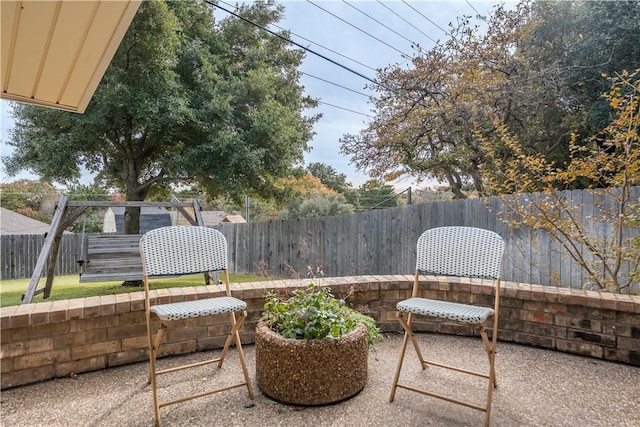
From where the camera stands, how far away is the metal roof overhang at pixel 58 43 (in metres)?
1.47

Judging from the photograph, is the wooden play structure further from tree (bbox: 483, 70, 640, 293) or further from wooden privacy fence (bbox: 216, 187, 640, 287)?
tree (bbox: 483, 70, 640, 293)

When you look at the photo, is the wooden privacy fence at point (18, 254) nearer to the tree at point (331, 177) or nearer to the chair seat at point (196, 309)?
the chair seat at point (196, 309)

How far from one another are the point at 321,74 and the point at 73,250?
8.60m

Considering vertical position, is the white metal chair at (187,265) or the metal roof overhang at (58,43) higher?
the metal roof overhang at (58,43)

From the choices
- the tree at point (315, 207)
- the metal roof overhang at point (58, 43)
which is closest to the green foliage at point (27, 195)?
the tree at point (315, 207)

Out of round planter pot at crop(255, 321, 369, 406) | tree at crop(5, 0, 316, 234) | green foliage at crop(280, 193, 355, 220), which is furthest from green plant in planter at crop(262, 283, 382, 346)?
green foliage at crop(280, 193, 355, 220)

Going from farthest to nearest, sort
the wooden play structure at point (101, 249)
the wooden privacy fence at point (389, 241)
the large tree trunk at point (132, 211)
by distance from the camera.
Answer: the large tree trunk at point (132, 211) → the wooden play structure at point (101, 249) → the wooden privacy fence at point (389, 241)

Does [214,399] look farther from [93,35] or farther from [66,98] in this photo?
[66,98]

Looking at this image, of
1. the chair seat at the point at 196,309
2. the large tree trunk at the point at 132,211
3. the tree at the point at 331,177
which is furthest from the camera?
the tree at the point at 331,177

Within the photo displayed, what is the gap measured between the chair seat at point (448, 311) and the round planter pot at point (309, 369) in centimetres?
37

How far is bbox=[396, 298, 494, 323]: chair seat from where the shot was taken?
1.70 metres

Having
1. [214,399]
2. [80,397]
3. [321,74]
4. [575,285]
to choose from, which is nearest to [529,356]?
[575,285]

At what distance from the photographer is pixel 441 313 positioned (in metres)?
1.76

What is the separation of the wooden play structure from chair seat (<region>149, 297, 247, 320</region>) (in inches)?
95.9
